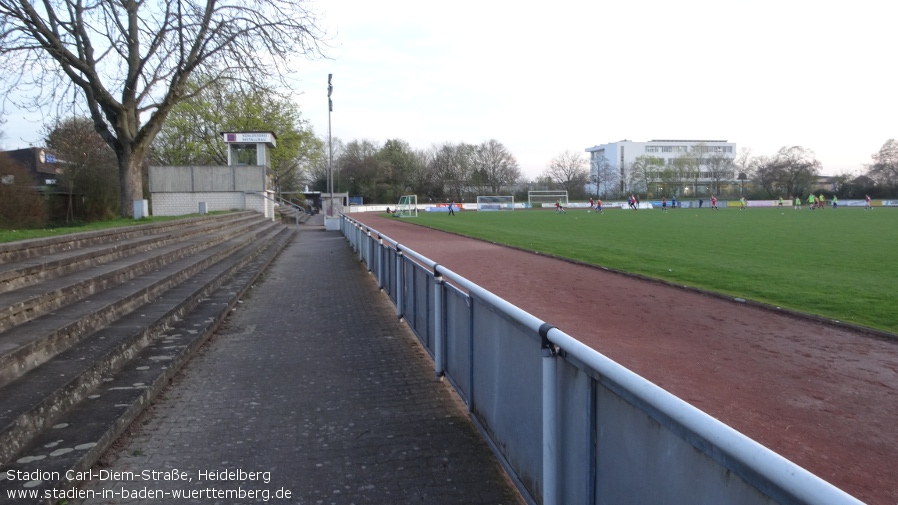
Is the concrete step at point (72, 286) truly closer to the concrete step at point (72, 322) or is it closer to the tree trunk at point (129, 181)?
the concrete step at point (72, 322)

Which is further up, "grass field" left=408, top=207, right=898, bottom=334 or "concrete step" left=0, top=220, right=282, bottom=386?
"concrete step" left=0, top=220, right=282, bottom=386

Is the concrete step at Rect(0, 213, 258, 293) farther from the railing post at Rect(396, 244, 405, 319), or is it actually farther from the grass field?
the grass field

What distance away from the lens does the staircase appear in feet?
12.5

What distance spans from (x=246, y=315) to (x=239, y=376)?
3.55 metres

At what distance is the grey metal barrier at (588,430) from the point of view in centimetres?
170

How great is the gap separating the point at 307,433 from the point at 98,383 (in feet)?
6.16

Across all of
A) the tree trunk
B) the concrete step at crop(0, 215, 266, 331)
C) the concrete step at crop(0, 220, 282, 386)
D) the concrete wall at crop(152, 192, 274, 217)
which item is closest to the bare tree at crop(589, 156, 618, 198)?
the concrete wall at crop(152, 192, 274, 217)

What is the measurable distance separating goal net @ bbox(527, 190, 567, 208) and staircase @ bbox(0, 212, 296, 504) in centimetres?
6737

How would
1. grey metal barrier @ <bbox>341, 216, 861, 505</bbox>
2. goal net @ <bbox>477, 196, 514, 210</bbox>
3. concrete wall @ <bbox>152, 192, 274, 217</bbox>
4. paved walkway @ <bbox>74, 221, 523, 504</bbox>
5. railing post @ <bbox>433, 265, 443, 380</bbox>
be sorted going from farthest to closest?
goal net @ <bbox>477, 196, 514, 210</bbox> < concrete wall @ <bbox>152, 192, 274, 217</bbox> < railing post @ <bbox>433, 265, 443, 380</bbox> < paved walkway @ <bbox>74, 221, 523, 504</bbox> < grey metal barrier @ <bbox>341, 216, 861, 505</bbox>

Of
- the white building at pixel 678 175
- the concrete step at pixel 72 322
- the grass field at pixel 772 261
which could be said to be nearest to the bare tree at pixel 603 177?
the white building at pixel 678 175

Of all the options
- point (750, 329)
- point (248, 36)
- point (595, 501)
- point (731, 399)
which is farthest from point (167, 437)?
point (248, 36)

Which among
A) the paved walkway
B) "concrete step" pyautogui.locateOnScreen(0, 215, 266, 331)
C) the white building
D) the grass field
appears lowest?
the paved walkway

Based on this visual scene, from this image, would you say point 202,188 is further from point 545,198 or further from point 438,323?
point 545,198

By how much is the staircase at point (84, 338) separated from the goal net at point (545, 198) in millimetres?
67375
